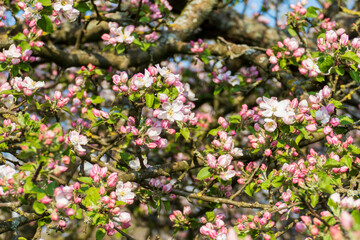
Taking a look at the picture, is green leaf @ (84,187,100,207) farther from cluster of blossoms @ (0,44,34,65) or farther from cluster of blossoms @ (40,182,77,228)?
cluster of blossoms @ (0,44,34,65)

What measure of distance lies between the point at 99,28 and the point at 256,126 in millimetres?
2726

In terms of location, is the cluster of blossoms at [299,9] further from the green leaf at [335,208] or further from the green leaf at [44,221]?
the green leaf at [44,221]

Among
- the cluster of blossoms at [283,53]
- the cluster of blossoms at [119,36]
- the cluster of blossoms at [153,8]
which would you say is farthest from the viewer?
the cluster of blossoms at [153,8]

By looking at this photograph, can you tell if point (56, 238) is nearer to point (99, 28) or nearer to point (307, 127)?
point (99, 28)

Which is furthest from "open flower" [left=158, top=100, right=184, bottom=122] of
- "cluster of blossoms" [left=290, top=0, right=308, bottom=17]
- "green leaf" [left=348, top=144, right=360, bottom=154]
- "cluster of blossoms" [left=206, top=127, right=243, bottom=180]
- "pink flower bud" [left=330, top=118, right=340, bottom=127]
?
"cluster of blossoms" [left=290, top=0, right=308, bottom=17]

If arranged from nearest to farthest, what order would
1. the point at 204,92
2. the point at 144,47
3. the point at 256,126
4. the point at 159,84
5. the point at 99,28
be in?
1. the point at 159,84
2. the point at 256,126
3. the point at 144,47
4. the point at 99,28
5. the point at 204,92

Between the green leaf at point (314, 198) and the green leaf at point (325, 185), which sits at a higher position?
the green leaf at point (325, 185)

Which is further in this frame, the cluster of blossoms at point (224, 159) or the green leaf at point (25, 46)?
the green leaf at point (25, 46)

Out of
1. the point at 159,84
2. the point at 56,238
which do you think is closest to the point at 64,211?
the point at 159,84

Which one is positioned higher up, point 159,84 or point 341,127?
point 159,84

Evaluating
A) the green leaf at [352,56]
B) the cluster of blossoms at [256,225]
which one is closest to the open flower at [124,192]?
the cluster of blossoms at [256,225]

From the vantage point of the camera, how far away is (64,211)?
1823 millimetres

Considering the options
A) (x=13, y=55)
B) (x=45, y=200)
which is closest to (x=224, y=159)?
(x=45, y=200)

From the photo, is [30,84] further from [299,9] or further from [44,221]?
[299,9]
